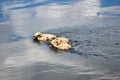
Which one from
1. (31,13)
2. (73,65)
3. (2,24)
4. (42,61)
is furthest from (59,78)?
(31,13)

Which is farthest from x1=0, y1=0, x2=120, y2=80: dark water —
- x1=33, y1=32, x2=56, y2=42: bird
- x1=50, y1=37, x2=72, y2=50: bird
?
x1=33, y1=32, x2=56, y2=42: bird

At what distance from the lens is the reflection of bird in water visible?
41.9 feet

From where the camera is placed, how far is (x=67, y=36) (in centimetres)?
1445

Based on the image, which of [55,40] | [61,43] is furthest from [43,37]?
[61,43]

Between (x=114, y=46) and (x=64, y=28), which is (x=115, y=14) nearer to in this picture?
(x=64, y=28)

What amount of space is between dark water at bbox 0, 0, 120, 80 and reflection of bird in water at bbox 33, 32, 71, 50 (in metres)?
0.33

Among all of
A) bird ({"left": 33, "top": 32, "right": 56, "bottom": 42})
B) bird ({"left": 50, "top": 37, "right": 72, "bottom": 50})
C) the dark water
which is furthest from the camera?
bird ({"left": 33, "top": 32, "right": 56, "bottom": 42})

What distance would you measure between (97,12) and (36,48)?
23.6ft

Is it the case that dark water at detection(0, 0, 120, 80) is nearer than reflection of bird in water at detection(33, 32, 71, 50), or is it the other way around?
dark water at detection(0, 0, 120, 80)

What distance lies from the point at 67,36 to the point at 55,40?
3.88ft

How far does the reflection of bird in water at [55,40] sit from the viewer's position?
12784mm

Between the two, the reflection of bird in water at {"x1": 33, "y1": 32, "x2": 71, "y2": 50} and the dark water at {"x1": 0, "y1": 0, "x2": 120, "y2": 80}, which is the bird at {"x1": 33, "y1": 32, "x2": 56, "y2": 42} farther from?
the dark water at {"x1": 0, "y1": 0, "x2": 120, "y2": 80}

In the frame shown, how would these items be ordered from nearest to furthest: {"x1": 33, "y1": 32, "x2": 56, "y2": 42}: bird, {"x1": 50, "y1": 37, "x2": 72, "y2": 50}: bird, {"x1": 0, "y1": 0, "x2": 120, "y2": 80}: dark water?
{"x1": 0, "y1": 0, "x2": 120, "y2": 80}: dark water → {"x1": 50, "y1": 37, "x2": 72, "y2": 50}: bird → {"x1": 33, "y1": 32, "x2": 56, "y2": 42}: bird

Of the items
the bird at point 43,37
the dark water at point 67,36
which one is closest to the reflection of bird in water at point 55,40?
the bird at point 43,37
